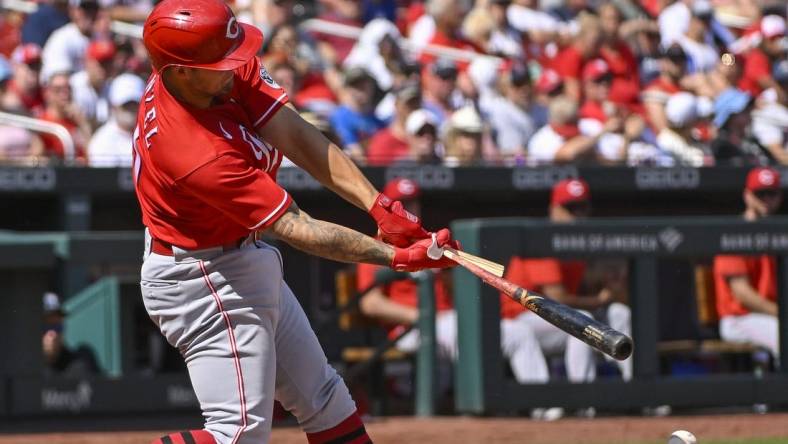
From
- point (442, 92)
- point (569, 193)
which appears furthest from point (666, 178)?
point (442, 92)

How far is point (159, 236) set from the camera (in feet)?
13.0

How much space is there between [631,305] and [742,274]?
71cm

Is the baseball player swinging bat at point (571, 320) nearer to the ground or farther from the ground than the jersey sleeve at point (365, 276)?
farther from the ground

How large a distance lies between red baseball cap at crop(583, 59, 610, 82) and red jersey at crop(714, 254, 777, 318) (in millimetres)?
2592

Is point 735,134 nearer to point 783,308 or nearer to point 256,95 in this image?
point 783,308

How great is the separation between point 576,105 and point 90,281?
142 inches

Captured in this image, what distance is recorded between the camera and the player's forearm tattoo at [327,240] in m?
3.78

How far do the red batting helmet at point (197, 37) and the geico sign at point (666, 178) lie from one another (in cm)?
523

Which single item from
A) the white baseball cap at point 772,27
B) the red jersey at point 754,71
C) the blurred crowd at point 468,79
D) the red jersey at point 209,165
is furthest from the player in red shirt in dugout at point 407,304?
the white baseball cap at point 772,27

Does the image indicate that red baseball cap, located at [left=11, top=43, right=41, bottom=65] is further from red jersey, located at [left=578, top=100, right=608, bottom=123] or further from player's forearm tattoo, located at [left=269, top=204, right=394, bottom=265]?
player's forearm tattoo, located at [left=269, top=204, right=394, bottom=265]

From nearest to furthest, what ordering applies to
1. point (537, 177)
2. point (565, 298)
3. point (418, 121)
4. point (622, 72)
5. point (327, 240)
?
point (327, 240) → point (565, 298) → point (537, 177) → point (418, 121) → point (622, 72)

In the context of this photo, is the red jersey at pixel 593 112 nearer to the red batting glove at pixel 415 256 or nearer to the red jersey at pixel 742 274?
the red jersey at pixel 742 274

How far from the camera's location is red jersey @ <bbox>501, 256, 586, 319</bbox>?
24.7ft

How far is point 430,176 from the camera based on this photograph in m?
8.35
